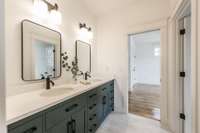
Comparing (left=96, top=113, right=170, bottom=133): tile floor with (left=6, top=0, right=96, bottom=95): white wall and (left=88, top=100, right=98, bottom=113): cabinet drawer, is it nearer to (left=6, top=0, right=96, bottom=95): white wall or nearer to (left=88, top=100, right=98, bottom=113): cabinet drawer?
(left=88, top=100, right=98, bottom=113): cabinet drawer

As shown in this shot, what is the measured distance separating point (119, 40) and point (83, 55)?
3.33 feet

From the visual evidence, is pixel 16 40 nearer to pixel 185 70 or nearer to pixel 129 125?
pixel 129 125

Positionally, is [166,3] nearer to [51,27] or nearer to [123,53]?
[123,53]

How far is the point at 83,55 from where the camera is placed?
2.79 metres

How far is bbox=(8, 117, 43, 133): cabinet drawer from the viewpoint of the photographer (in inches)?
33.6

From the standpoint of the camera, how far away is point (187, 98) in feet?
6.52

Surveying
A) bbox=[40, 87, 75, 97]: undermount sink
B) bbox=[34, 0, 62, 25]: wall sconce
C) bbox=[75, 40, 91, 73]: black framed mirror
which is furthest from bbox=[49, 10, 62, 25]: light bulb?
bbox=[40, 87, 75, 97]: undermount sink

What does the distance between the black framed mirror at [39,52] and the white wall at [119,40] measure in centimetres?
150

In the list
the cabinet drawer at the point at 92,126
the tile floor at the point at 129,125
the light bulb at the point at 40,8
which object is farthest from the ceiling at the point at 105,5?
the tile floor at the point at 129,125

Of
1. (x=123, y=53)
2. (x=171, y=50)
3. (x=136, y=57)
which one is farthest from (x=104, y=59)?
(x=136, y=57)

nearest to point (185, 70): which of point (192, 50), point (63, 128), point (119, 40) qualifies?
point (192, 50)

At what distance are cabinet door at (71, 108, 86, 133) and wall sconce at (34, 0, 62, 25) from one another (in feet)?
4.73

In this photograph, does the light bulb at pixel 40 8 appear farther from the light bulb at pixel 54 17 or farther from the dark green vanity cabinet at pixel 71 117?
the dark green vanity cabinet at pixel 71 117

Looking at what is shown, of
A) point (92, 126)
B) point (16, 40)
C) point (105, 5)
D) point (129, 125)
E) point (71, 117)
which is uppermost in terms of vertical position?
point (105, 5)
